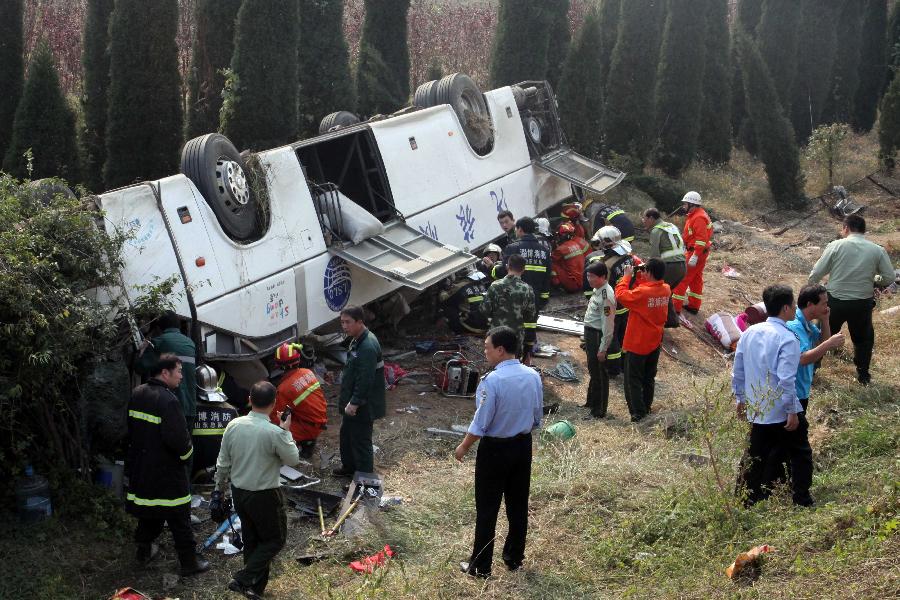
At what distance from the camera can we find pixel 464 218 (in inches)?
469

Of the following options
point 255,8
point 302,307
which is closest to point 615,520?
point 302,307

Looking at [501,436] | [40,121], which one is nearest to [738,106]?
[40,121]

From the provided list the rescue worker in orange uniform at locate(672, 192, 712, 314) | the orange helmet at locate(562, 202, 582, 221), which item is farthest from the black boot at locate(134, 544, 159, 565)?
the orange helmet at locate(562, 202, 582, 221)

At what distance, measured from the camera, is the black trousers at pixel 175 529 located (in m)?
5.92

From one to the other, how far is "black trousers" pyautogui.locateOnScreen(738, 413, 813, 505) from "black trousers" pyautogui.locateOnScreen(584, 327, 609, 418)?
2759mm

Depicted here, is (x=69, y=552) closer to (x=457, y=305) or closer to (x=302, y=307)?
(x=302, y=307)

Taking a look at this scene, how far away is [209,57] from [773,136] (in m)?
11.5

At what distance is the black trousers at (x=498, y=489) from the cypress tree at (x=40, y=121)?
1048 cm

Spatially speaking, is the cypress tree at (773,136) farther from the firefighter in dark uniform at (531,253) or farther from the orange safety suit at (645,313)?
the orange safety suit at (645,313)

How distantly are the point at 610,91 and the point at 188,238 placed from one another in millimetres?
14514

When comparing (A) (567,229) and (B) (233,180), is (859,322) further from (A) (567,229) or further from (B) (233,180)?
(B) (233,180)

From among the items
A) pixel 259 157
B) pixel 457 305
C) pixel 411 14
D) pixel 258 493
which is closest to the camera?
pixel 258 493

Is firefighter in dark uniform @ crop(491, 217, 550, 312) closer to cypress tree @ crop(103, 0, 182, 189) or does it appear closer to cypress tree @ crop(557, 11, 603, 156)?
cypress tree @ crop(103, 0, 182, 189)

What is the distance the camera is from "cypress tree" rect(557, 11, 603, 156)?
19.2 metres
